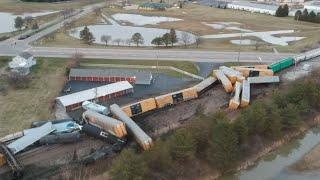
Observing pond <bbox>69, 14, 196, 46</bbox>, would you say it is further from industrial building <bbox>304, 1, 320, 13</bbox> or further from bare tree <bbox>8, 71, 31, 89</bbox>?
industrial building <bbox>304, 1, 320, 13</bbox>

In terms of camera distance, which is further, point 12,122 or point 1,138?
point 12,122

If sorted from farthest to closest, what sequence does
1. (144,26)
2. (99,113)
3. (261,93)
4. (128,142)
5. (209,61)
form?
(144,26)
(209,61)
(261,93)
(99,113)
(128,142)

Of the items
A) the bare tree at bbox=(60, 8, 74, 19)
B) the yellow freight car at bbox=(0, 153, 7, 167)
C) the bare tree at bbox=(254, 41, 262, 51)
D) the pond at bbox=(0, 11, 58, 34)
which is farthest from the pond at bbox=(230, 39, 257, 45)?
the yellow freight car at bbox=(0, 153, 7, 167)

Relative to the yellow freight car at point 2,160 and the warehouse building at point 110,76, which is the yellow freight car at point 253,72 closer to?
the warehouse building at point 110,76

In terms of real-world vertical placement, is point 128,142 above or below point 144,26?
below

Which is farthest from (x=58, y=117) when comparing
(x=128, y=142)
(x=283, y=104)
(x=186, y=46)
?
(x=186, y=46)

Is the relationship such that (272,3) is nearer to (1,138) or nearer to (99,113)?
(99,113)
